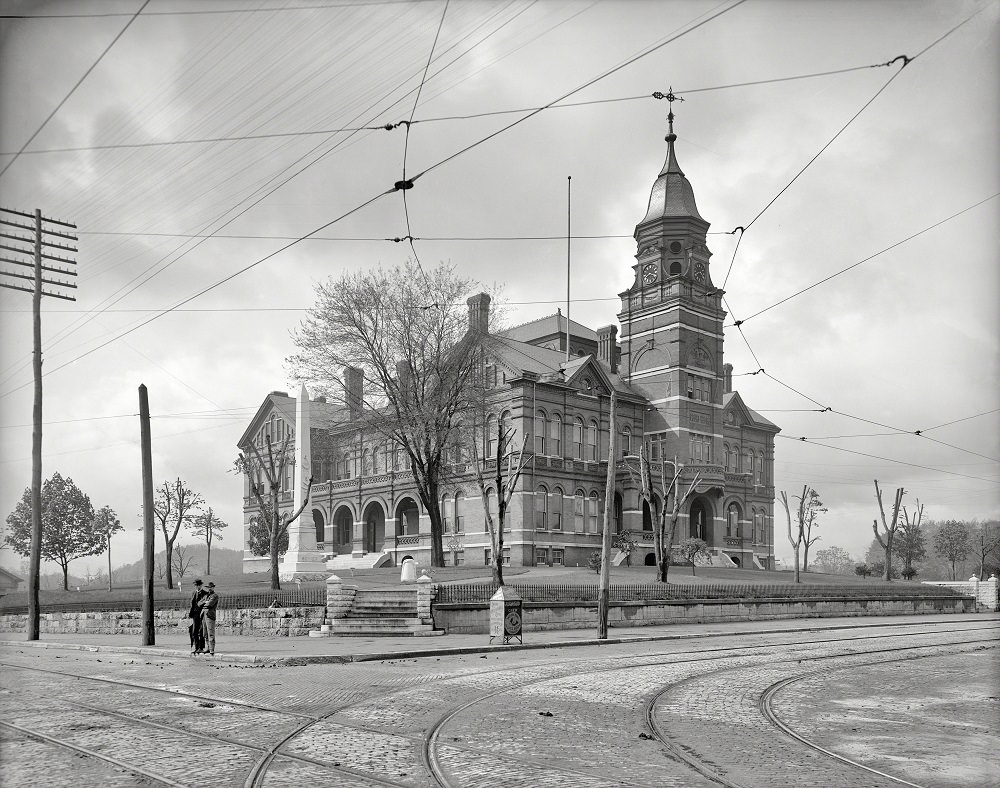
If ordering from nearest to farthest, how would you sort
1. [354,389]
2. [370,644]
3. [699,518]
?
[370,644]
[354,389]
[699,518]

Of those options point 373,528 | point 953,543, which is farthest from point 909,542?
point 373,528

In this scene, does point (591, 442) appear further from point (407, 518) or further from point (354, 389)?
point (354, 389)

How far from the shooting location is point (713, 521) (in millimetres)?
62562

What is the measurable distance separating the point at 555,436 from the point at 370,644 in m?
35.3

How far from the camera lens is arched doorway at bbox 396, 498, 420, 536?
207 ft

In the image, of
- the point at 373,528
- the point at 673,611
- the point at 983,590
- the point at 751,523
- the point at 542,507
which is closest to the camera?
the point at 673,611

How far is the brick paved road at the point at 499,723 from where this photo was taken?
7.74m

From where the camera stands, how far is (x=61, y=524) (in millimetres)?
60406

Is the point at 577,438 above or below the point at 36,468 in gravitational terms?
above

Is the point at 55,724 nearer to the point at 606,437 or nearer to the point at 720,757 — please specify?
the point at 720,757

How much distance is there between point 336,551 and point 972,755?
204 ft

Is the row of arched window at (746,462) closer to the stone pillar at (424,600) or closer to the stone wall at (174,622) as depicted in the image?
the stone pillar at (424,600)

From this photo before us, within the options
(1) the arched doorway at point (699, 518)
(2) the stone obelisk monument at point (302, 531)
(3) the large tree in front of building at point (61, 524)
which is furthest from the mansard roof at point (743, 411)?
(3) the large tree in front of building at point (61, 524)

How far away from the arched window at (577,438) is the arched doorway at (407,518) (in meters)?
11.8
